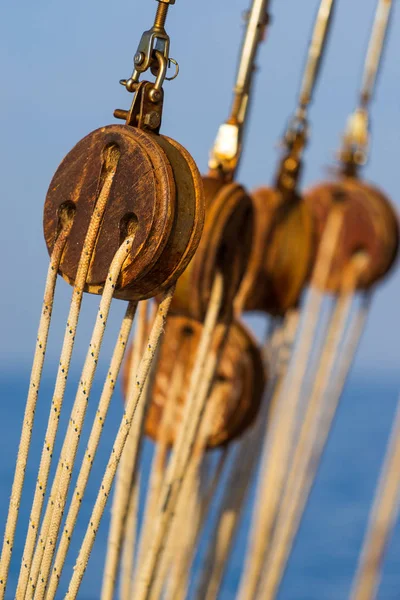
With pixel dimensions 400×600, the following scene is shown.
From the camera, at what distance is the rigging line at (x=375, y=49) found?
210 centimetres

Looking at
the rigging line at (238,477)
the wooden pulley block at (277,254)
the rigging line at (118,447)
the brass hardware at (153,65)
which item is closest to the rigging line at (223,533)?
the rigging line at (238,477)

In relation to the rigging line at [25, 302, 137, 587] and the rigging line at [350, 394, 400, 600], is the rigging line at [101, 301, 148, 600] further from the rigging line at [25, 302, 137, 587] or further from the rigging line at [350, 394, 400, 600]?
the rigging line at [350, 394, 400, 600]

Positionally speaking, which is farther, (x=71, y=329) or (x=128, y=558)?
(x=128, y=558)

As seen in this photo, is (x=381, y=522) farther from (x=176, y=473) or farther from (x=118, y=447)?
(x=118, y=447)

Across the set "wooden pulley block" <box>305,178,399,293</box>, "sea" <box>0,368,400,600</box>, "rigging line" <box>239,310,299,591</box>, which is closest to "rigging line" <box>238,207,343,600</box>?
"rigging line" <box>239,310,299,591</box>

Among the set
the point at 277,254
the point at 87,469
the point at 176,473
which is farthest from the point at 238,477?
the point at 87,469

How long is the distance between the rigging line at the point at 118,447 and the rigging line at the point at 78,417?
22mm

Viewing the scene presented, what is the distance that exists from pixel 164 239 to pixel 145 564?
500 millimetres

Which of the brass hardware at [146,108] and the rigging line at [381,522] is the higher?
the rigging line at [381,522]

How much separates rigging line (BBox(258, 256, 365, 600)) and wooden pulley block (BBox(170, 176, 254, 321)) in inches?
26.0

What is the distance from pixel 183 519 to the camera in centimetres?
150

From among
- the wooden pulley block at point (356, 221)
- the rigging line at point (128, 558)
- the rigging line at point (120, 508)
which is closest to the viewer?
the rigging line at point (120, 508)

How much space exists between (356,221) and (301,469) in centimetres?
42

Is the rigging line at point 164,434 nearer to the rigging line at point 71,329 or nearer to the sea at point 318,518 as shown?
the rigging line at point 71,329
